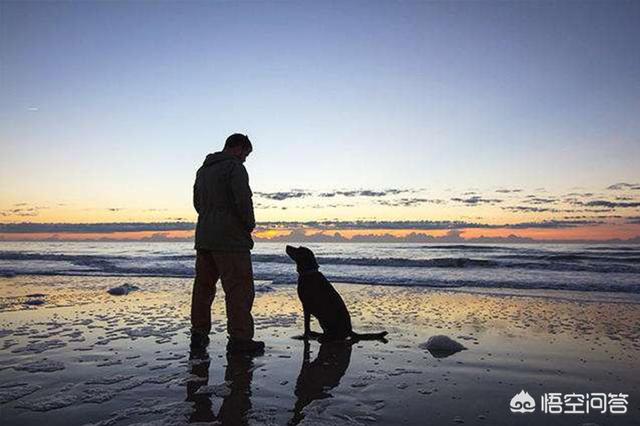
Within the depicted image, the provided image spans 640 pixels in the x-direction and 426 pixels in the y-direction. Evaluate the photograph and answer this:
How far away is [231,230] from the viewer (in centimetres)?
465

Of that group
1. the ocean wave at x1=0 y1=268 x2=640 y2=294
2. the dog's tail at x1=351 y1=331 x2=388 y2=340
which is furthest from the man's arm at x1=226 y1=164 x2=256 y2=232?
the ocean wave at x1=0 y1=268 x2=640 y2=294

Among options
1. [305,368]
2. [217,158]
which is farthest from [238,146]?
[305,368]

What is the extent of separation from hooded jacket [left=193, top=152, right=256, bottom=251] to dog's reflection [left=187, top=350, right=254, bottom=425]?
1151 mm

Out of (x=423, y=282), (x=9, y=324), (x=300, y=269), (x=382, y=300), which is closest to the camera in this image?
(x=300, y=269)

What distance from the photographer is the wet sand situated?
120 inches

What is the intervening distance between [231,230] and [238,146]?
0.97 m

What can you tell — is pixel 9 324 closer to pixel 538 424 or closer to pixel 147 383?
pixel 147 383

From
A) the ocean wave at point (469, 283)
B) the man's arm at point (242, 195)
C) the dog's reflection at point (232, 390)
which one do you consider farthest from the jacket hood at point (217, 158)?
the ocean wave at point (469, 283)

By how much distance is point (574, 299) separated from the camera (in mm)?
9578

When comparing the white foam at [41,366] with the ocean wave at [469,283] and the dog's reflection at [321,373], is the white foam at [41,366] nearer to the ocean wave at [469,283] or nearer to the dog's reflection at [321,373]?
the dog's reflection at [321,373]

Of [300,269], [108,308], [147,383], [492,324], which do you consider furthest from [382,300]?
[147,383]

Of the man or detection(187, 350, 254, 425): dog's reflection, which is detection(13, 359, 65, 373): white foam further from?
the man

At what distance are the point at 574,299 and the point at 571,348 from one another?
5209 mm

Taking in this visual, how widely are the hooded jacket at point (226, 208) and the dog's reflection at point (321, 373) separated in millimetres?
1422
